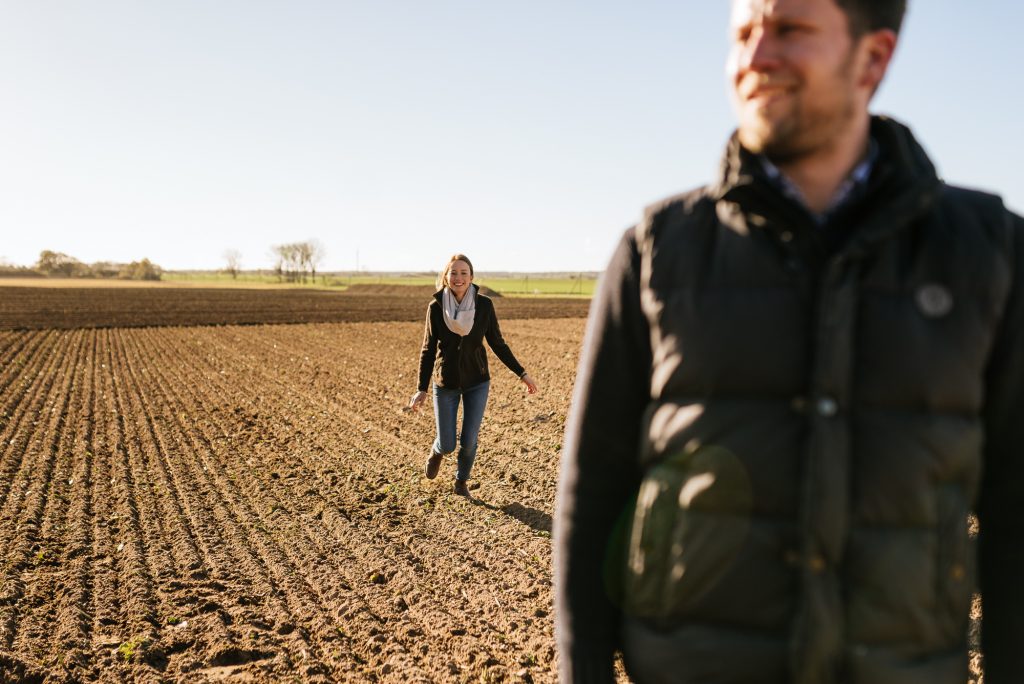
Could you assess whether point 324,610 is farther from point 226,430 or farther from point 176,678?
point 226,430

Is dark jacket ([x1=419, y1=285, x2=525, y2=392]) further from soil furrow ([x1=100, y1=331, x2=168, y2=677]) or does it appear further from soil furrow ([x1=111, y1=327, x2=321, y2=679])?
soil furrow ([x1=100, y1=331, x2=168, y2=677])

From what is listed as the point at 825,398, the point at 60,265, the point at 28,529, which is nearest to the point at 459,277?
the point at 28,529

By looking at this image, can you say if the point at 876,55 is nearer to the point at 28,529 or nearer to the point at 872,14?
the point at 872,14

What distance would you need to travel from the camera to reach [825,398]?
1.23m

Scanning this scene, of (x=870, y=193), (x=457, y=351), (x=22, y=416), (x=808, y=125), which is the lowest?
(x=22, y=416)

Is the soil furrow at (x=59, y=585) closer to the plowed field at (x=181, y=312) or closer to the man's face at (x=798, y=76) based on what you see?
the man's face at (x=798, y=76)

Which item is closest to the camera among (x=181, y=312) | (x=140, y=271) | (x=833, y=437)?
(x=833, y=437)

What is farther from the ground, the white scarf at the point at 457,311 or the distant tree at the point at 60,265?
the distant tree at the point at 60,265

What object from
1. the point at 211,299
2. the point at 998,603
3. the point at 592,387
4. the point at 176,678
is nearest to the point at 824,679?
the point at 998,603

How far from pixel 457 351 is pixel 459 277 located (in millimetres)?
712

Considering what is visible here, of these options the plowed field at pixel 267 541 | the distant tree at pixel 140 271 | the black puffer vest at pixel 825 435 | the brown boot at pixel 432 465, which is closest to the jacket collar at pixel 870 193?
the black puffer vest at pixel 825 435

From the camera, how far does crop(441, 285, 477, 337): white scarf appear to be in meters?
6.34

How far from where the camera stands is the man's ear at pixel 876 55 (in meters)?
1.32

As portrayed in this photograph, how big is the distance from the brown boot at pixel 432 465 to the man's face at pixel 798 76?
613 cm
